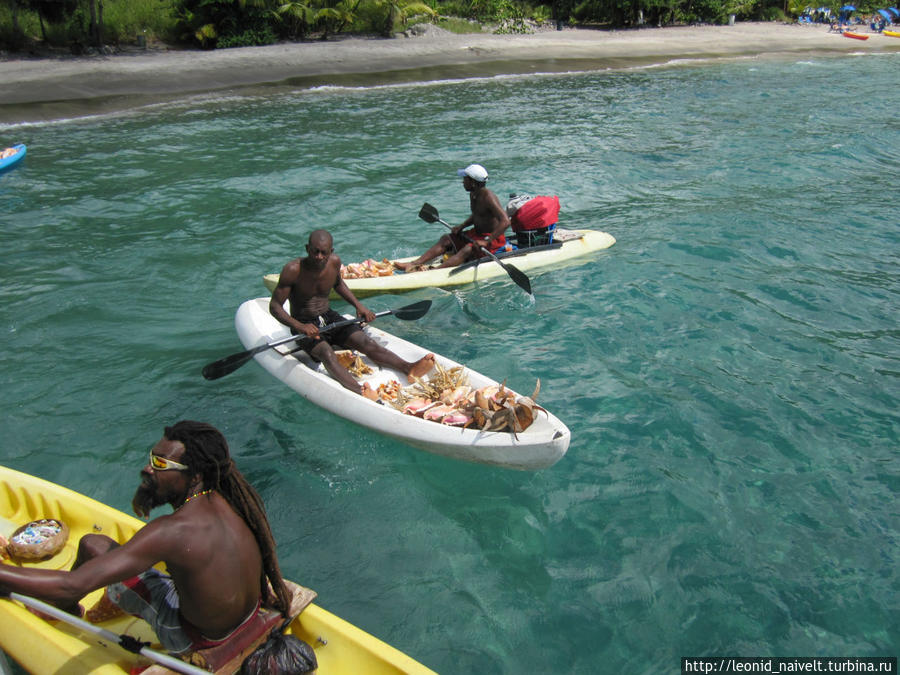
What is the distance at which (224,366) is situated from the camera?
672cm

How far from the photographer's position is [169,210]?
1269 centimetres

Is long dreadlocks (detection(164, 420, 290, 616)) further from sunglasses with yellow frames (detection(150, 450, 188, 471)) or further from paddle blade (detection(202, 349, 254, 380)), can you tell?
paddle blade (detection(202, 349, 254, 380))

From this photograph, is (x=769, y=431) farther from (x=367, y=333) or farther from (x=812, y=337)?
(x=367, y=333)

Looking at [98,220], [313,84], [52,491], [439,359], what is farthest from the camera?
[313,84]

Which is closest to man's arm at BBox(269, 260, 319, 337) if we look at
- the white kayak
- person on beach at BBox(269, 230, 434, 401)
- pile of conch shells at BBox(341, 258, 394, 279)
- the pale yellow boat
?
person on beach at BBox(269, 230, 434, 401)

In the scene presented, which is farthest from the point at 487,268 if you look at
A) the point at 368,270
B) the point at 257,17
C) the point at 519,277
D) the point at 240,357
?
the point at 257,17

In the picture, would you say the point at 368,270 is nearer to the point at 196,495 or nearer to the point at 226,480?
the point at 226,480

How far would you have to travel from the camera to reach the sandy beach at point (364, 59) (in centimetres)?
2043

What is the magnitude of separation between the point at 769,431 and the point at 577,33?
30.7 meters

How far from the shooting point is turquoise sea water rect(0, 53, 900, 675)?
4.86 meters

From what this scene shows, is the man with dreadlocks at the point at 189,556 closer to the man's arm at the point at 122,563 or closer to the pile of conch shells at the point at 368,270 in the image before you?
the man's arm at the point at 122,563

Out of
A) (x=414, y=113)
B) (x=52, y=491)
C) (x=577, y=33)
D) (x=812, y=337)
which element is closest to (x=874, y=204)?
(x=812, y=337)

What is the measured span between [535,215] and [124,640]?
8.11m

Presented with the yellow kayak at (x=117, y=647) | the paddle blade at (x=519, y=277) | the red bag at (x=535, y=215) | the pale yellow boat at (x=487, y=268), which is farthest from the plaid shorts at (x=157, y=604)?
the red bag at (x=535, y=215)
